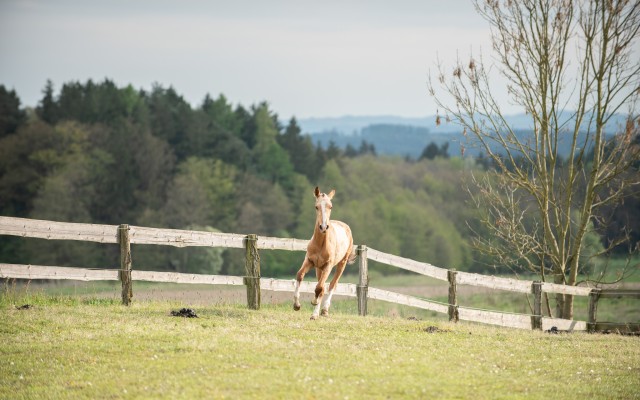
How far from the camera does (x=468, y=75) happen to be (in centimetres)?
2303

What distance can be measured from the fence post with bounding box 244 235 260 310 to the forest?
5309cm

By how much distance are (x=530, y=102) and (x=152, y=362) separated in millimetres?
14143

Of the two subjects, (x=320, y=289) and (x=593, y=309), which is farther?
(x=593, y=309)

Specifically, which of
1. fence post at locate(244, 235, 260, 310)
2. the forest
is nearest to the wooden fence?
Answer: fence post at locate(244, 235, 260, 310)

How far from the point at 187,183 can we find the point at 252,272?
78.7 meters

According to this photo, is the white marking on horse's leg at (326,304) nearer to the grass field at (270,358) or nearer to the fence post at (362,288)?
the grass field at (270,358)

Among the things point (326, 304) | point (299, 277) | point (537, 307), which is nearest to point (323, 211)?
point (299, 277)

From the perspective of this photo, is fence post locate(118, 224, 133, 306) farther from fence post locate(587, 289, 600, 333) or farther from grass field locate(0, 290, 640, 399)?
fence post locate(587, 289, 600, 333)

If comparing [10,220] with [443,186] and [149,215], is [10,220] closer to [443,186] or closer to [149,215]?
[149,215]

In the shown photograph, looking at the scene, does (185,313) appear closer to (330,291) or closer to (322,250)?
(322,250)

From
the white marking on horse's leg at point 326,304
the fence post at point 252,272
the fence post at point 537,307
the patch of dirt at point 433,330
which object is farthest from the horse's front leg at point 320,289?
the fence post at point 537,307

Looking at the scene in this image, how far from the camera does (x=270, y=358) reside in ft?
40.3

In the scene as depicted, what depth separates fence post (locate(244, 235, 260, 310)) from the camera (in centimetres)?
1697

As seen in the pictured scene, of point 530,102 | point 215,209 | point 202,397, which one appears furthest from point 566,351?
point 215,209
